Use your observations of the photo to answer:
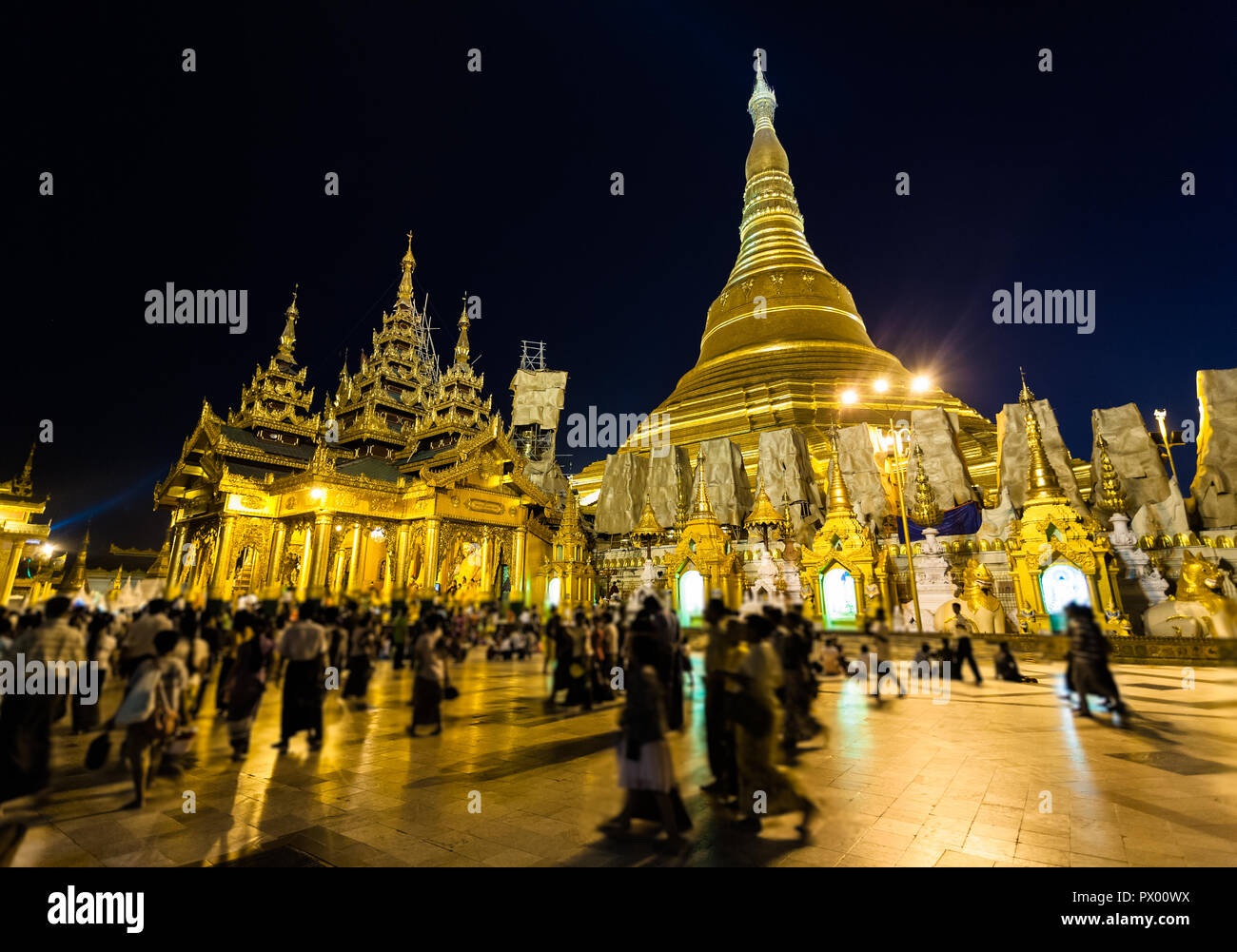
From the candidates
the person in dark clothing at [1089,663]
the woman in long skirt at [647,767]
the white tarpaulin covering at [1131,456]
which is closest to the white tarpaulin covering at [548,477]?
the person in dark clothing at [1089,663]

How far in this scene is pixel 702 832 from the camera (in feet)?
5.88

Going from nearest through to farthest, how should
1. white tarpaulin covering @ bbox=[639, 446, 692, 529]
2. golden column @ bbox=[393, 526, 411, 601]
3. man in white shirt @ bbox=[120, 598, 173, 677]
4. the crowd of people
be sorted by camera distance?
the crowd of people → man in white shirt @ bbox=[120, 598, 173, 677] → golden column @ bbox=[393, 526, 411, 601] → white tarpaulin covering @ bbox=[639, 446, 692, 529]

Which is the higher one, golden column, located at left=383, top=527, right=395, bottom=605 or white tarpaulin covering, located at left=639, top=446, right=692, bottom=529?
white tarpaulin covering, located at left=639, top=446, right=692, bottom=529

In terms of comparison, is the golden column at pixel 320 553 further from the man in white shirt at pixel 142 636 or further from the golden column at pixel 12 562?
the golden column at pixel 12 562

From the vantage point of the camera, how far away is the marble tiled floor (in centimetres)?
184

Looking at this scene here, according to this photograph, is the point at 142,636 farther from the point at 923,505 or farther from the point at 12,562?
the point at 923,505

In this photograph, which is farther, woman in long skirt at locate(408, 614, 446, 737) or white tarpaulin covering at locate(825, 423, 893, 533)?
white tarpaulin covering at locate(825, 423, 893, 533)

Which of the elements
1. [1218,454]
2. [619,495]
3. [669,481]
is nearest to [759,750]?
[619,495]

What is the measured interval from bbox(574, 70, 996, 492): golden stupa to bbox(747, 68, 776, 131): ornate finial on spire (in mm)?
15779

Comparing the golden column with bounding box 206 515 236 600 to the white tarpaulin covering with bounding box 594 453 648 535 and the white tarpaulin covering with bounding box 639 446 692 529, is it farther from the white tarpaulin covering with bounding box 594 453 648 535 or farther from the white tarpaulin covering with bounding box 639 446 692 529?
the white tarpaulin covering with bounding box 639 446 692 529

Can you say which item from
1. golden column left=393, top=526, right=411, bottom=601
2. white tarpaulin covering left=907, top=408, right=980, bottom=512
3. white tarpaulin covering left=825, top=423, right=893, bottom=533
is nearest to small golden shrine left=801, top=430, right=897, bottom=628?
golden column left=393, top=526, right=411, bottom=601

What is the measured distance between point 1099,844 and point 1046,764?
36cm
